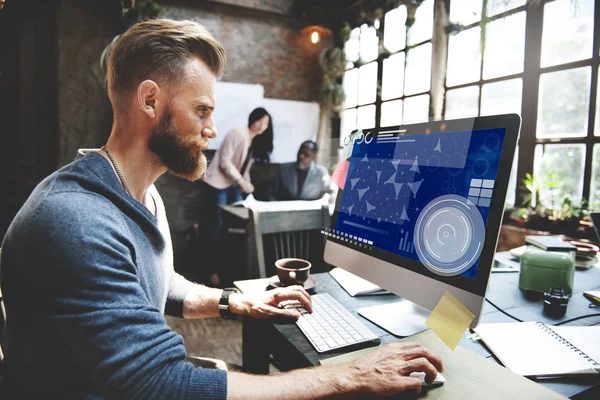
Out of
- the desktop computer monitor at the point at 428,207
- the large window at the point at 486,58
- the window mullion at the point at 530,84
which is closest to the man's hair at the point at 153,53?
the desktop computer monitor at the point at 428,207

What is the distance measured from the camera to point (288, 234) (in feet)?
5.91

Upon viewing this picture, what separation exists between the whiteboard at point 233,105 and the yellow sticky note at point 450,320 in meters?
3.86

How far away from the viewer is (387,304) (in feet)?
3.46

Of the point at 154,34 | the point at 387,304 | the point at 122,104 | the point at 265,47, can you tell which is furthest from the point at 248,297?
the point at 265,47

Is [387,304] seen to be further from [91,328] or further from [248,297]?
[91,328]

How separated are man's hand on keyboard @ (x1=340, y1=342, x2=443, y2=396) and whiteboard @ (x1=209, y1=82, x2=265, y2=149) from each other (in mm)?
3921

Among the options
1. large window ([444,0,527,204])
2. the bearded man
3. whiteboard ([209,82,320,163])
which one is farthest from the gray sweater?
whiteboard ([209,82,320,163])

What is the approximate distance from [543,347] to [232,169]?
3.62 meters

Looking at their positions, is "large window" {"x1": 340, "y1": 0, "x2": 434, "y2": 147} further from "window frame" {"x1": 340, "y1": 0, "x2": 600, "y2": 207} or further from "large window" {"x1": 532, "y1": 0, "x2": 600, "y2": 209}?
"large window" {"x1": 532, "y1": 0, "x2": 600, "y2": 209}

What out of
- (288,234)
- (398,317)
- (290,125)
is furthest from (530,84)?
(290,125)

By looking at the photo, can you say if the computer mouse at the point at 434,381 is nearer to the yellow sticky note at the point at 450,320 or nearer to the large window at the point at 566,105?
the yellow sticky note at the point at 450,320

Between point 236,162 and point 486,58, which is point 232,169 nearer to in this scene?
point 236,162

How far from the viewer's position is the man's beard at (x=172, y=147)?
0.94 m

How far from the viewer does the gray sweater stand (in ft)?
1.93
